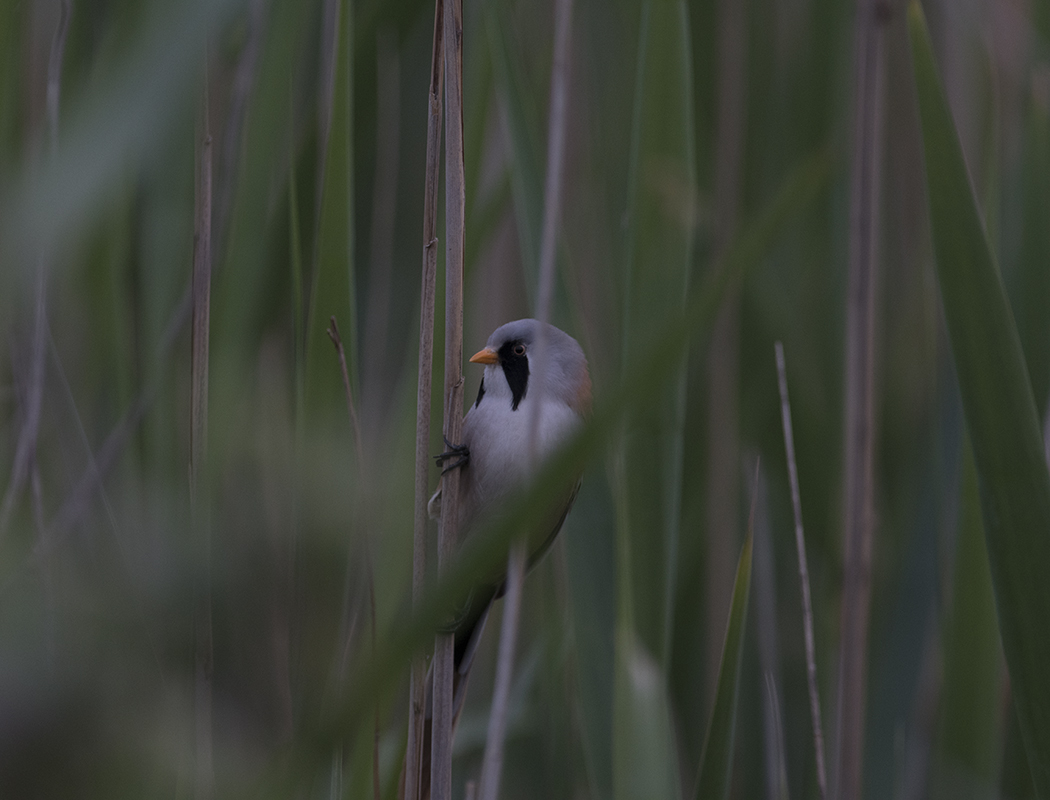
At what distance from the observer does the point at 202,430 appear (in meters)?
0.97

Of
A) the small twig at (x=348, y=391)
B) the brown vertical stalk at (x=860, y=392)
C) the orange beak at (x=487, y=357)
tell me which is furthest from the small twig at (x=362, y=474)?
the brown vertical stalk at (x=860, y=392)

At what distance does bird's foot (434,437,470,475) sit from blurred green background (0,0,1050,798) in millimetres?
27

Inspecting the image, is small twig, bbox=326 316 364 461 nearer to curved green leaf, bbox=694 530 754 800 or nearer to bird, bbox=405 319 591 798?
bird, bbox=405 319 591 798

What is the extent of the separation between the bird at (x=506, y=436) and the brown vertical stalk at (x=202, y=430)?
0.26 metres

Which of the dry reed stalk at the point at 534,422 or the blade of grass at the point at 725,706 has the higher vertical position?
the dry reed stalk at the point at 534,422

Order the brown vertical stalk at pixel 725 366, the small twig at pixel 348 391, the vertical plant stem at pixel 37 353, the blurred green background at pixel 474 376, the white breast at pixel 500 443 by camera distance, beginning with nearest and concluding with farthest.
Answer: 1. the blurred green background at pixel 474 376
2. the small twig at pixel 348 391
3. the vertical plant stem at pixel 37 353
4. the white breast at pixel 500 443
5. the brown vertical stalk at pixel 725 366

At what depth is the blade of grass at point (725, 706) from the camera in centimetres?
91

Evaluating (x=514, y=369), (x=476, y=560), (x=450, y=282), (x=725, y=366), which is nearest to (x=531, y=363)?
(x=514, y=369)

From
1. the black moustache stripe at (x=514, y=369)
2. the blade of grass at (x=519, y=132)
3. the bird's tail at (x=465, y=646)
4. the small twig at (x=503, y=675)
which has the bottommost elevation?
the bird's tail at (x=465, y=646)

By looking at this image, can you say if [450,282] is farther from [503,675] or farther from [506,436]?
[503,675]

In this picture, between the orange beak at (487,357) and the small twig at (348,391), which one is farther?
the orange beak at (487,357)

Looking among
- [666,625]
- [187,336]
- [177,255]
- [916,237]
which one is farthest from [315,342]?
[916,237]

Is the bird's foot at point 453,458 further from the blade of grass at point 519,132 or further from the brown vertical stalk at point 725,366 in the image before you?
the brown vertical stalk at point 725,366

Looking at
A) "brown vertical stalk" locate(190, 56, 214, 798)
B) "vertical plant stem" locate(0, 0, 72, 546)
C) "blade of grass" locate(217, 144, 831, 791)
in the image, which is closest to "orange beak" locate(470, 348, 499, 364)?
"brown vertical stalk" locate(190, 56, 214, 798)
